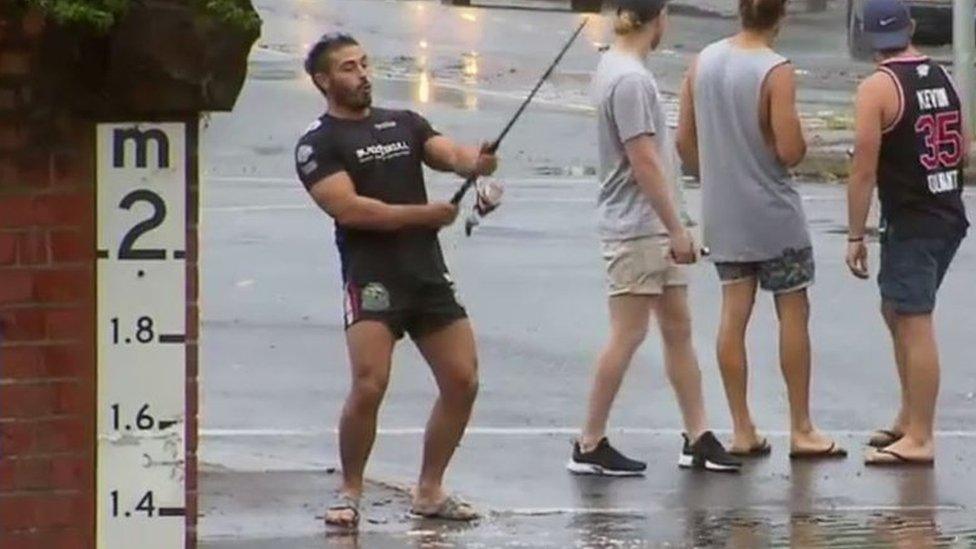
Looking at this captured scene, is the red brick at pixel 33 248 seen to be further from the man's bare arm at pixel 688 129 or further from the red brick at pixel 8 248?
the man's bare arm at pixel 688 129

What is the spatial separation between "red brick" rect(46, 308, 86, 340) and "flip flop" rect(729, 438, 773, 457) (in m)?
4.29

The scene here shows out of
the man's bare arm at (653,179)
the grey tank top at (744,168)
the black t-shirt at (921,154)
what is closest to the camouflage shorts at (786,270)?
the grey tank top at (744,168)

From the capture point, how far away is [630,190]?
28.8ft

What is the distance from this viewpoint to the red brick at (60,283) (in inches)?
207

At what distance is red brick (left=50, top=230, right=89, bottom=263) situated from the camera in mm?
5227

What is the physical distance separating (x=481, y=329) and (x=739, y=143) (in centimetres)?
350

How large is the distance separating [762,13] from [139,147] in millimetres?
4165

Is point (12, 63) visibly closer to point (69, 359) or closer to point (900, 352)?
point (69, 359)

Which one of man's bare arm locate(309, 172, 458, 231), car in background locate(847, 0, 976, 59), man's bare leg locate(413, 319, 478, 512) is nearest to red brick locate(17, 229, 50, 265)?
man's bare arm locate(309, 172, 458, 231)

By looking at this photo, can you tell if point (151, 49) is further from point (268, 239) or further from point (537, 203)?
point (537, 203)

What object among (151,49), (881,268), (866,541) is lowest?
(866,541)

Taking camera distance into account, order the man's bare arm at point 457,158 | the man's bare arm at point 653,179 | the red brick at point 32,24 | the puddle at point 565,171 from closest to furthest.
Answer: the red brick at point 32,24 → the man's bare arm at point 457,158 → the man's bare arm at point 653,179 → the puddle at point 565,171

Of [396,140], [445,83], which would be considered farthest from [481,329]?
[445,83]

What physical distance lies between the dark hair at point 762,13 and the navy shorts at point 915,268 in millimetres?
916
